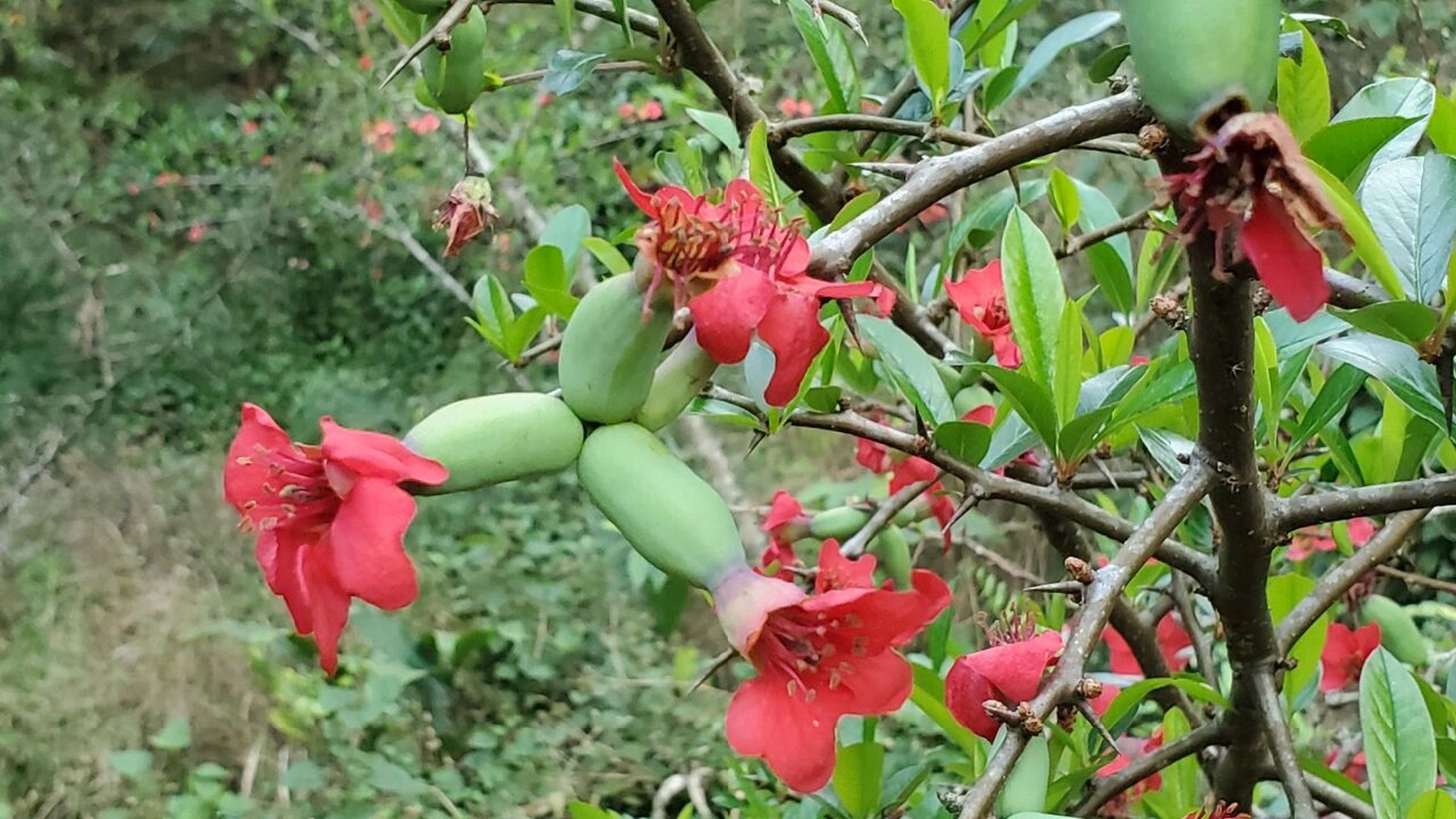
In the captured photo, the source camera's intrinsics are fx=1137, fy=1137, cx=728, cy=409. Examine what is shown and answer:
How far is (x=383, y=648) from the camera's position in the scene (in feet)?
6.66

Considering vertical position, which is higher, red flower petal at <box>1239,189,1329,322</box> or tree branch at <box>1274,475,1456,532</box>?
red flower petal at <box>1239,189,1329,322</box>

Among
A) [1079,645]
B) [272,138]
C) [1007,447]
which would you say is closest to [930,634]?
[1007,447]

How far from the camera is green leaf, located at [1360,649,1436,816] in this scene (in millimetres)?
440

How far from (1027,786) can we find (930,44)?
0.38 metres

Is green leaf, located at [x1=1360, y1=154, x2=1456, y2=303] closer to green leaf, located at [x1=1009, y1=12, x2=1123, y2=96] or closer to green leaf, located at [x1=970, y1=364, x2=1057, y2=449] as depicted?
green leaf, located at [x1=970, y1=364, x2=1057, y2=449]

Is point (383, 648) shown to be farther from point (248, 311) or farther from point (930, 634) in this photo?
point (248, 311)

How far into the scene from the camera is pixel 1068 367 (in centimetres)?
47

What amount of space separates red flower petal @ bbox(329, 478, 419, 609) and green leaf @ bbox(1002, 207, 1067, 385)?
278 millimetres

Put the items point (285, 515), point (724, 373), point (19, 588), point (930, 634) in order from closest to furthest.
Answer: point (285, 515)
point (930, 634)
point (724, 373)
point (19, 588)

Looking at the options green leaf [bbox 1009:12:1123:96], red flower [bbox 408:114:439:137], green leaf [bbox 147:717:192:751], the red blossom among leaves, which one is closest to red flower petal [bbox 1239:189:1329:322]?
the red blossom among leaves

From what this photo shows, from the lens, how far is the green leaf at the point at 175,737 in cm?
197

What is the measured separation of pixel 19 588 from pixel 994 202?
9.19 feet

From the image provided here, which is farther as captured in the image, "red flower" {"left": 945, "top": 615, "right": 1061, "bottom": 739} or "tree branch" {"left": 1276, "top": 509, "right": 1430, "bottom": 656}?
"tree branch" {"left": 1276, "top": 509, "right": 1430, "bottom": 656}

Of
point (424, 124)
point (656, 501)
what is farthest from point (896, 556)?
point (424, 124)
